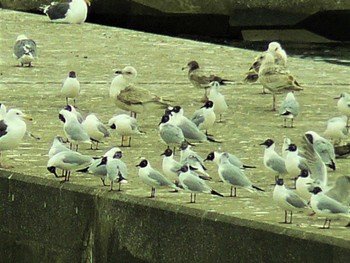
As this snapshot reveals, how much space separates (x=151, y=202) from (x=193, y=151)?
1.47 m

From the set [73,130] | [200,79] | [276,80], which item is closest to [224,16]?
[200,79]

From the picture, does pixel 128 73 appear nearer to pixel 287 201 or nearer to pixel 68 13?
pixel 287 201

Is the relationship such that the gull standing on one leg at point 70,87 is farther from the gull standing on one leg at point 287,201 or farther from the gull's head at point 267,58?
the gull standing on one leg at point 287,201

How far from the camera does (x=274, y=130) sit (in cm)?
1097

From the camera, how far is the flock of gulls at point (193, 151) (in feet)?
26.2

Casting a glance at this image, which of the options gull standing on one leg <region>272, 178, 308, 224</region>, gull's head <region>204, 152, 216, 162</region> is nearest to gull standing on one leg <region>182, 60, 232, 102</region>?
gull's head <region>204, 152, 216, 162</region>

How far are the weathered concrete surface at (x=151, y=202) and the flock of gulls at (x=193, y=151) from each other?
0.33 feet

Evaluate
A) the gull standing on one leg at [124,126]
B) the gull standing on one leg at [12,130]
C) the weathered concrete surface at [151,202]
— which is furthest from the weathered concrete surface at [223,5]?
the gull standing on one leg at [12,130]

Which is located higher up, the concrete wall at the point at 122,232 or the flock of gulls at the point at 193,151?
the flock of gulls at the point at 193,151

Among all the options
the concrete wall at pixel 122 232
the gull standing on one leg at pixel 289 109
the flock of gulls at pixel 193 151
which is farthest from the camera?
the gull standing on one leg at pixel 289 109

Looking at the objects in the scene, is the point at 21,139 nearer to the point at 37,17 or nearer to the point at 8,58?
the point at 8,58

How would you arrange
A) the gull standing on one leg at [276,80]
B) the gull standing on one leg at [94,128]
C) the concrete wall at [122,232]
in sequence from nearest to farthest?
the concrete wall at [122,232] → the gull standing on one leg at [94,128] → the gull standing on one leg at [276,80]

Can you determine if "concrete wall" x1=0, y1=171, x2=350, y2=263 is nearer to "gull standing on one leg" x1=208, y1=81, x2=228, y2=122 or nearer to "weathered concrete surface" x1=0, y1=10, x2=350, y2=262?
"weathered concrete surface" x1=0, y1=10, x2=350, y2=262

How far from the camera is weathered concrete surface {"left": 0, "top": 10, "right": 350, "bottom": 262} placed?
7754 mm
